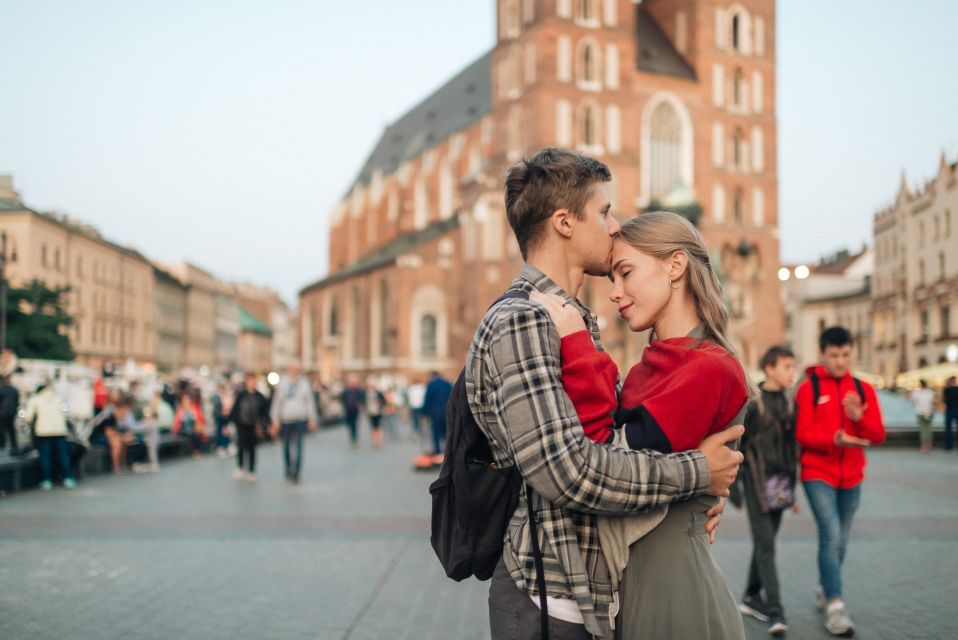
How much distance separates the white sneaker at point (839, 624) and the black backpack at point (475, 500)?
Answer: 3.62 m

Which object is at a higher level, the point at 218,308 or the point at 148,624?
the point at 218,308

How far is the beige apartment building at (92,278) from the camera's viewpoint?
38125 millimetres

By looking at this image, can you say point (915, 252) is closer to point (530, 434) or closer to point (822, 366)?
point (822, 366)

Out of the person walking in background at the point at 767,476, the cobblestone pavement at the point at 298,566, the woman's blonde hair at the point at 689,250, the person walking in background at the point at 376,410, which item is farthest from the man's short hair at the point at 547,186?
the person walking in background at the point at 376,410

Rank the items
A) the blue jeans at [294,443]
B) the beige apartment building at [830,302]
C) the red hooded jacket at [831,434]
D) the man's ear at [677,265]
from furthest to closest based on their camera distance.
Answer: the beige apartment building at [830,302], the blue jeans at [294,443], the red hooded jacket at [831,434], the man's ear at [677,265]

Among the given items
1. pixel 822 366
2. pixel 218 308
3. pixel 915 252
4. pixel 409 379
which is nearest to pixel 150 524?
pixel 822 366

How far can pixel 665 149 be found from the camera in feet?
160

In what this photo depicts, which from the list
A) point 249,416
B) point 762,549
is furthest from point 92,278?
point 762,549

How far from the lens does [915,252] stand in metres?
49.0

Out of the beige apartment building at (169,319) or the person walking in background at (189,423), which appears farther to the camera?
the beige apartment building at (169,319)

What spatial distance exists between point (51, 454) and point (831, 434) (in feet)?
35.6

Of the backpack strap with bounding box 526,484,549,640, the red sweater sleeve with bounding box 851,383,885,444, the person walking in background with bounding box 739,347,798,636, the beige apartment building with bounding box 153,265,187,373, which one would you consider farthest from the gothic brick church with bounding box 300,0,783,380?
the backpack strap with bounding box 526,484,549,640

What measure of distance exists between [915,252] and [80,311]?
146 feet

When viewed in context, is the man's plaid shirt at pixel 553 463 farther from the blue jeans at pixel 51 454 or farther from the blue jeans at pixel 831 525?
the blue jeans at pixel 51 454
